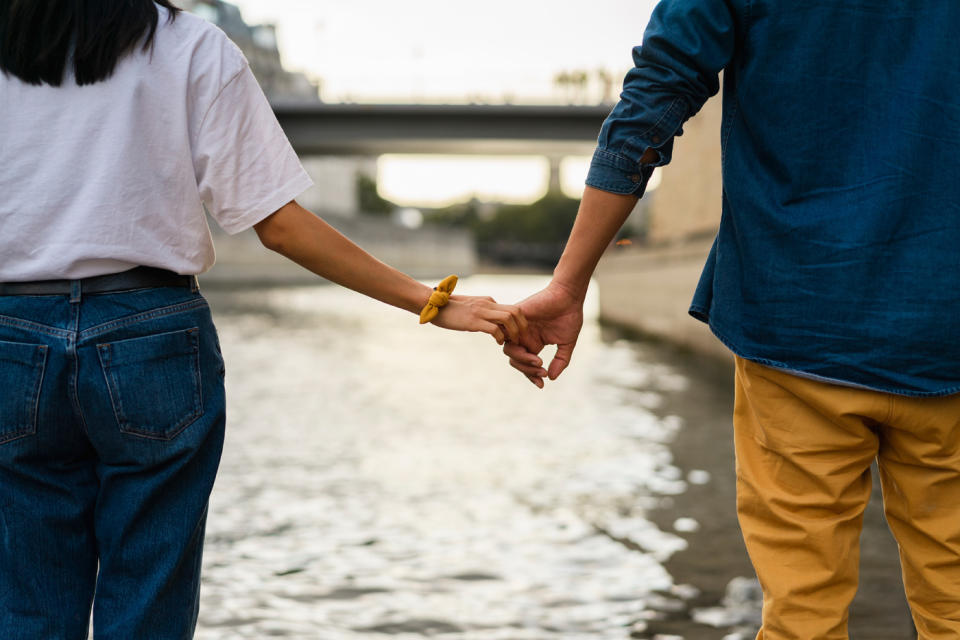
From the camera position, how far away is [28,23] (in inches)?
78.8

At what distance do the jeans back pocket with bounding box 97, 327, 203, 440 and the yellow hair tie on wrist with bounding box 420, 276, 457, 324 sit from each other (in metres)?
0.64

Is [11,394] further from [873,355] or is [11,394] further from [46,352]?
[873,355]

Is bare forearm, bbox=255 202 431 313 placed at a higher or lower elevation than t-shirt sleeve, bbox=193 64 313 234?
lower

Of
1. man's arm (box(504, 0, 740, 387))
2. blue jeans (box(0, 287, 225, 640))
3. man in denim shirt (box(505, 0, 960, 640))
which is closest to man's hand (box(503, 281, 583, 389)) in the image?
man's arm (box(504, 0, 740, 387))

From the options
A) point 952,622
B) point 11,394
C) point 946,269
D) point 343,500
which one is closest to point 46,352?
point 11,394

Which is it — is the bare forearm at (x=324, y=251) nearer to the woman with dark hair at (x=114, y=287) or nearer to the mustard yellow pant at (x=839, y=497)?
the woman with dark hair at (x=114, y=287)

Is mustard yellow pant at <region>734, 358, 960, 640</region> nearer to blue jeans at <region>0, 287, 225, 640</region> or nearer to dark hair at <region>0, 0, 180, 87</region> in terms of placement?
blue jeans at <region>0, 287, 225, 640</region>


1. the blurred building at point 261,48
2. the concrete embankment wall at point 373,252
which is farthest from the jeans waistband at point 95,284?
the concrete embankment wall at point 373,252

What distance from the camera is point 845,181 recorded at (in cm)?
197

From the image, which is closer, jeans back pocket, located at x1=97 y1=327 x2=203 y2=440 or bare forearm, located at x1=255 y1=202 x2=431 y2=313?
jeans back pocket, located at x1=97 y1=327 x2=203 y2=440

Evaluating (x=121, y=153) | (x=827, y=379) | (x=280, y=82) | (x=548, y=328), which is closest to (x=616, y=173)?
(x=827, y=379)

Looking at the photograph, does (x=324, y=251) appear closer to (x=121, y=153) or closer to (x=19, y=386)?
(x=121, y=153)

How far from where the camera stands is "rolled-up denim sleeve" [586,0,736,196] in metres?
2.07

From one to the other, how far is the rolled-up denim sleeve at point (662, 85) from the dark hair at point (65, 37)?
3.22ft
